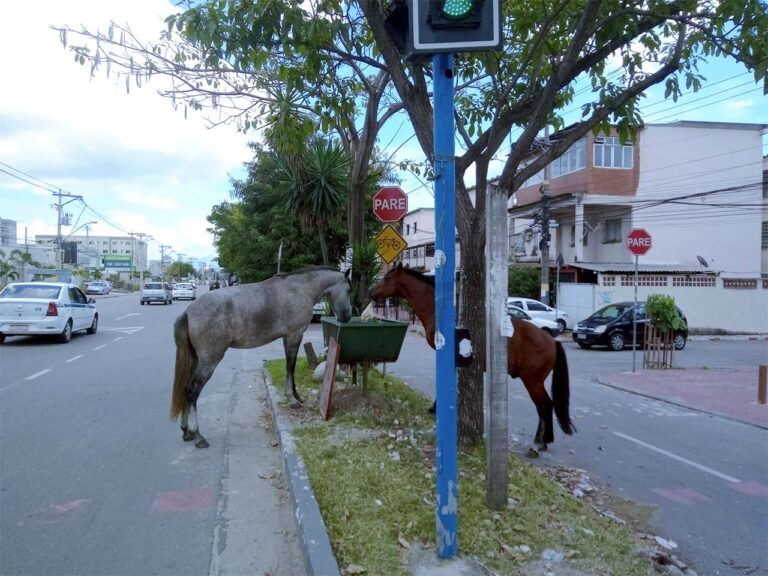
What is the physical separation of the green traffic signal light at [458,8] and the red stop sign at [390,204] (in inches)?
258

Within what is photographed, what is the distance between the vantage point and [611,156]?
2747 cm

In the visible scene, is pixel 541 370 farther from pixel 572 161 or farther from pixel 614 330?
pixel 572 161

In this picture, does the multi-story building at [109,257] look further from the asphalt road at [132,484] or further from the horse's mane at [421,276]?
the horse's mane at [421,276]

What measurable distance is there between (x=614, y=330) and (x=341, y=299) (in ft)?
49.4

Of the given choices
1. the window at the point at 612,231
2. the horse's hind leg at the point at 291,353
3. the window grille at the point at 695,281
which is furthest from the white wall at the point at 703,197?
the horse's hind leg at the point at 291,353

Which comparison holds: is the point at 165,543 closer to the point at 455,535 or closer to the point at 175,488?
the point at 175,488

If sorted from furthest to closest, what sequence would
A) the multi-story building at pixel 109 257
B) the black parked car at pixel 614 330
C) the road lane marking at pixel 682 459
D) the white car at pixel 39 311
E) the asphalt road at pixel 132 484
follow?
the multi-story building at pixel 109 257
the black parked car at pixel 614 330
the white car at pixel 39 311
the road lane marking at pixel 682 459
the asphalt road at pixel 132 484

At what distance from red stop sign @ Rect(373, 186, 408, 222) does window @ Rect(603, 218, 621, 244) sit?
21.4 meters

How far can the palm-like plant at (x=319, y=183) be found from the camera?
13.3m

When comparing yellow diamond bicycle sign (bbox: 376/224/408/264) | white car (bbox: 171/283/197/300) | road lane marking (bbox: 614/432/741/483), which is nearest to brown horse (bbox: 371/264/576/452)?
road lane marking (bbox: 614/432/741/483)

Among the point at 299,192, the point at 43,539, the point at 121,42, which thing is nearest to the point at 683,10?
the point at 121,42

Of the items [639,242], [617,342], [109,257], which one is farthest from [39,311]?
[109,257]

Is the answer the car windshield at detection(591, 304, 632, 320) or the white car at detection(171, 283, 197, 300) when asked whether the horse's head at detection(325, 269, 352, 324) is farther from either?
the white car at detection(171, 283, 197, 300)

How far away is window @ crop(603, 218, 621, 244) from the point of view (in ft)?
94.9
